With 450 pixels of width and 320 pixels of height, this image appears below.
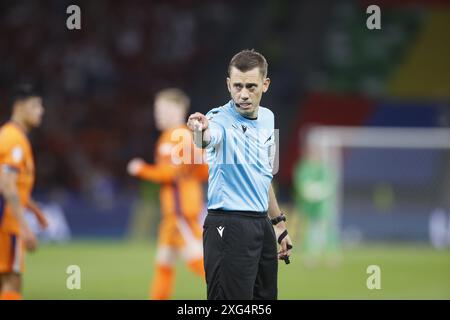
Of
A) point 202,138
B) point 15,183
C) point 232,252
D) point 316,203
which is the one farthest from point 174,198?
point 316,203

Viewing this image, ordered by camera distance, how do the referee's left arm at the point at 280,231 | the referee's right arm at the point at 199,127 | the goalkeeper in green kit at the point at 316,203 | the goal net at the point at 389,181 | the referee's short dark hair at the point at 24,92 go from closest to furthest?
the referee's right arm at the point at 199,127
the referee's left arm at the point at 280,231
the referee's short dark hair at the point at 24,92
the goalkeeper in green kit at the point at 316,203
the goal net at the point at 389,181

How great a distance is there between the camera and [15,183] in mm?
7004

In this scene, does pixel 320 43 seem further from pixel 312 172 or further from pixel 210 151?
pixel 210 151

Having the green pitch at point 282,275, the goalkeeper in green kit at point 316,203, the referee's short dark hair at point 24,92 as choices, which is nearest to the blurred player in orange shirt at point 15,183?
the referee's short dark hair at point 24,92

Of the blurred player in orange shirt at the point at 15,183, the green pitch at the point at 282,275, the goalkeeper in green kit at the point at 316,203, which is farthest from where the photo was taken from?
the goalkeeper in green kit at the point at 316,203

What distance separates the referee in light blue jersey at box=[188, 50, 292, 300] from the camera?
504 centimetres

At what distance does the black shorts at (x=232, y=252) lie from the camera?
16.5 feet

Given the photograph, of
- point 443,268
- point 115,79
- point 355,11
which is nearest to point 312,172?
point 443,268

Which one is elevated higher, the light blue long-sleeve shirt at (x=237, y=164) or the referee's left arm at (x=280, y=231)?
the light blue long-sleeve shirt at (x=237, y=164)

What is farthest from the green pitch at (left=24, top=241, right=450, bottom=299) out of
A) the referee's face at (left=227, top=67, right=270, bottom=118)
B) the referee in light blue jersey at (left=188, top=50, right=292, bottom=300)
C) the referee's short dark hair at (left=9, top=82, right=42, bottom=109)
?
the referee's face at (left=227, top=67, right=270, bottom=118)

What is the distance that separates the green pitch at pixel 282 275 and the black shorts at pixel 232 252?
439 cm

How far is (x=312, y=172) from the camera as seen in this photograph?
604 inches

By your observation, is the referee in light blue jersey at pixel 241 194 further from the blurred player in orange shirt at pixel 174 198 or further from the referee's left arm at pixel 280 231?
the blurred player in orange shirt at pixel 174 198

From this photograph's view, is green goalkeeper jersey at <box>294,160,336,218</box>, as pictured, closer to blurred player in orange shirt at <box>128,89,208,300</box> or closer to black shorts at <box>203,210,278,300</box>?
blurred player in orange shirt at <box>128,89,208,300</box>
